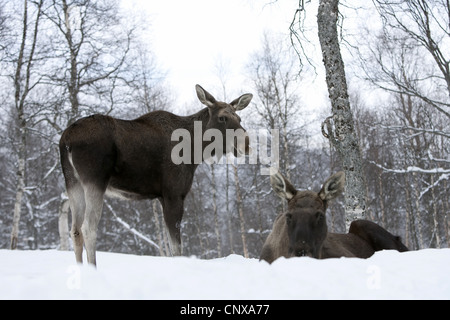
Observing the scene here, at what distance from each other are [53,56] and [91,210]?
12.4 meters

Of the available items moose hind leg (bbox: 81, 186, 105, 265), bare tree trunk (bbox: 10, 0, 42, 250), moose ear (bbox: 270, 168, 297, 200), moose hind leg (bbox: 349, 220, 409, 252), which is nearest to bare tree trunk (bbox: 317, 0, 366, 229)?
moose hind leg (bbox: 349, 220, 409, 252)

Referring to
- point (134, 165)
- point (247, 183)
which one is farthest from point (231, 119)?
point (247, 183)

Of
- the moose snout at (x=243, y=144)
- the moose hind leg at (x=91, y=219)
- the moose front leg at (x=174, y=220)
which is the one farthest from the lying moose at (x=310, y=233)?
the moose hind leg at (x=91, y=219)

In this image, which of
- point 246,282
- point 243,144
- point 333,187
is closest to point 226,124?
point 243,144

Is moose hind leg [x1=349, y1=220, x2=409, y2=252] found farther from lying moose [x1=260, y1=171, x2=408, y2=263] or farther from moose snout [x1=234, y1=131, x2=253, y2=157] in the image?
moose snout [x1=234, y1=131, x2=253, y2=157]

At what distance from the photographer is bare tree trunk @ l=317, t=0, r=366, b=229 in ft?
25.3

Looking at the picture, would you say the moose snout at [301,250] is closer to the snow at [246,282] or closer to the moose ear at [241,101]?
the snow at [246,282]

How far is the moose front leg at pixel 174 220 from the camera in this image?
16.9 feet

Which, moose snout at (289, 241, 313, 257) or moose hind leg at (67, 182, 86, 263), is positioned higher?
moose hind leg at (67, 182, 86, 263)

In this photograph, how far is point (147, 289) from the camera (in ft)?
7.68

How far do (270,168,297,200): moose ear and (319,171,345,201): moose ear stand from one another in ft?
1.07

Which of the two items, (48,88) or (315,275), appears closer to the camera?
(315,275)

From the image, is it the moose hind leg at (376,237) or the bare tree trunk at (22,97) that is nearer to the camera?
the moose hind leg at (376,237)
